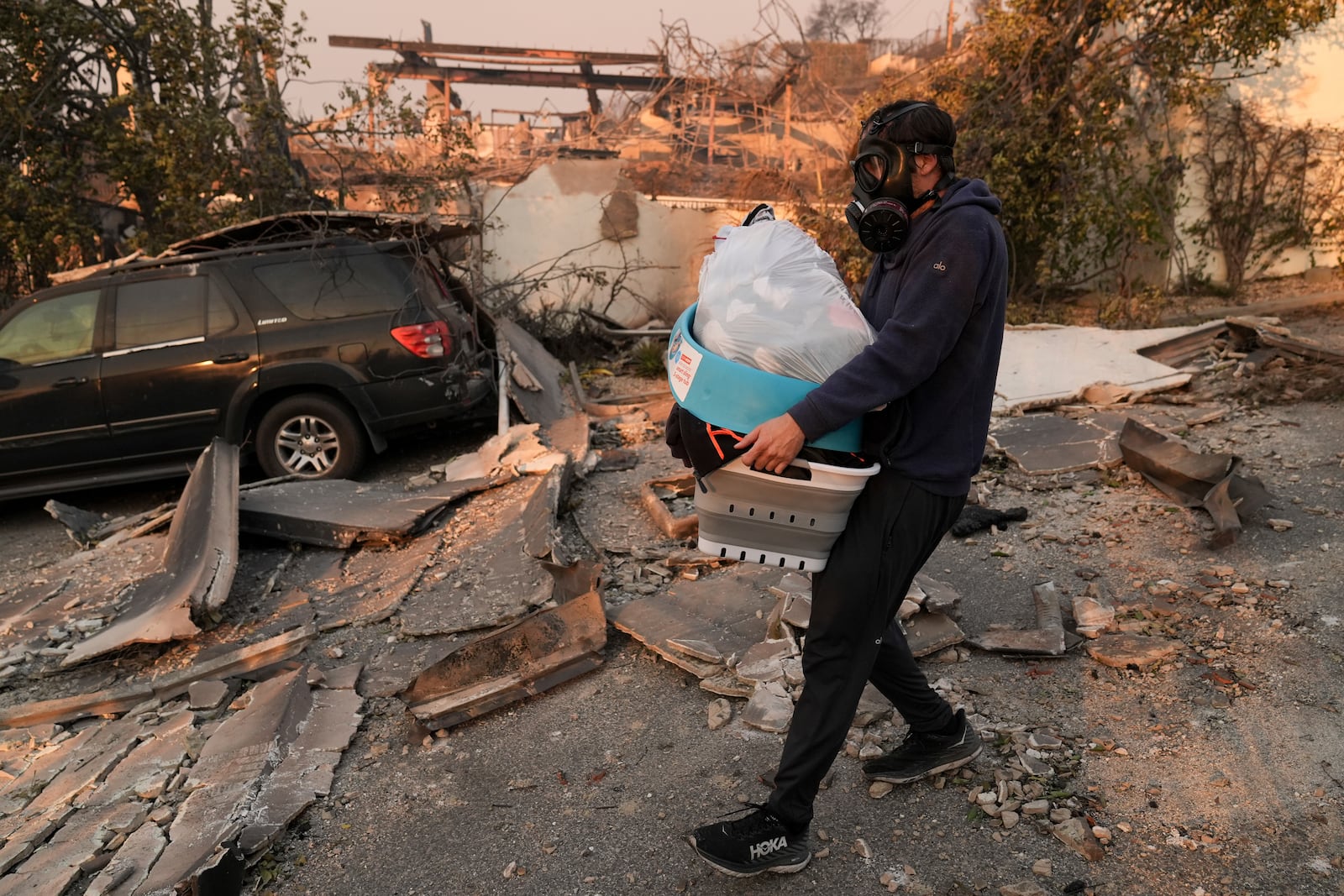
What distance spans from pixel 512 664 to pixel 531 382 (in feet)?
13.8

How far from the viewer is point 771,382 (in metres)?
2.06

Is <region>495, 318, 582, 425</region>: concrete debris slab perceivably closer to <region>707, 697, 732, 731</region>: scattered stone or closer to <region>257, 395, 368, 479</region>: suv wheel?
<region>257, 395, 368, 479</region>: suv wheel

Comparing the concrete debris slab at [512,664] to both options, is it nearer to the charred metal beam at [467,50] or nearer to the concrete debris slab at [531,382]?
the concrete debris slab at [531,382]

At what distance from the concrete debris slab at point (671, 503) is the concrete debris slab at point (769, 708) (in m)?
1.70

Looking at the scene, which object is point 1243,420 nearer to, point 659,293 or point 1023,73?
point 1023,73

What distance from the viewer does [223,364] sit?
6.37 m

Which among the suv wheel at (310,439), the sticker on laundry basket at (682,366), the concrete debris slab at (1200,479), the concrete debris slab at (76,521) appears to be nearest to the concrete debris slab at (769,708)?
the sticker on laundry basket at (682,366)

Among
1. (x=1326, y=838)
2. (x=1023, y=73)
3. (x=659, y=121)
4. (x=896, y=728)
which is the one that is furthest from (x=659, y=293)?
(x=1326, y=838)

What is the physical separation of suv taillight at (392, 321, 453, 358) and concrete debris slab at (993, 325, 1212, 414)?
460 centimetres

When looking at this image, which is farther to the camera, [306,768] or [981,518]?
[981,518]

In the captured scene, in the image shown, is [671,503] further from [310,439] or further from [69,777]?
[69,777]

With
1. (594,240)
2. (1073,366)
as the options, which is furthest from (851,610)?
(594,240)

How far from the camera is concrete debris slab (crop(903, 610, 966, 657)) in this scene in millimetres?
3570

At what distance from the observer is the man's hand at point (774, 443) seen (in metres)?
2.00
